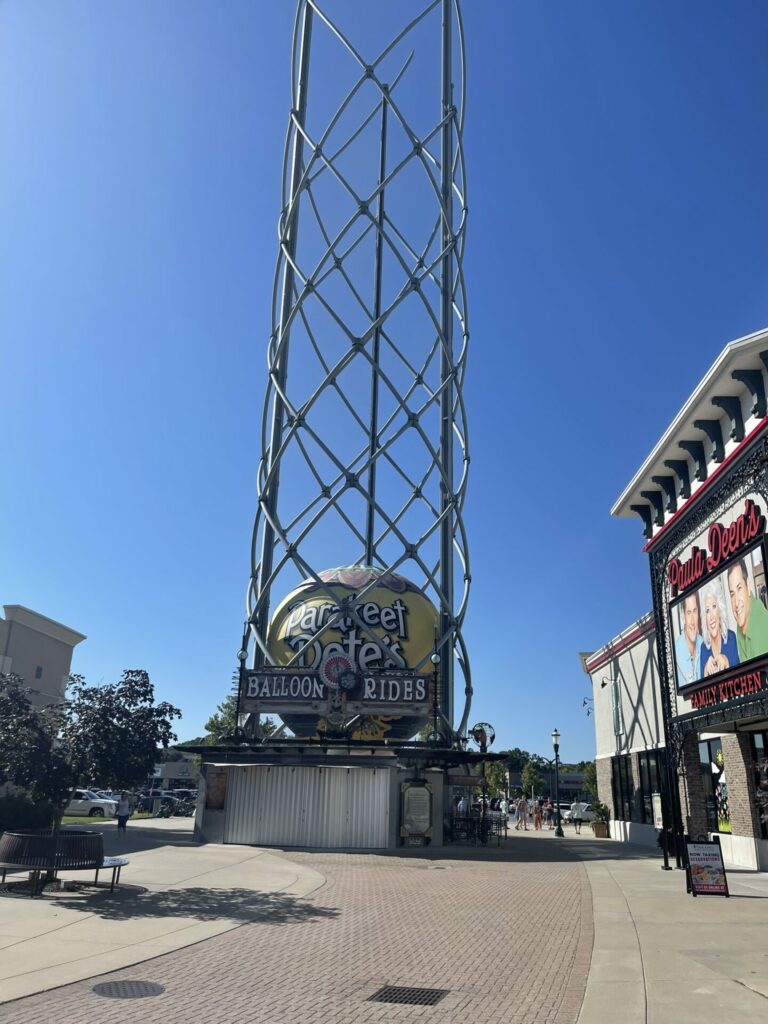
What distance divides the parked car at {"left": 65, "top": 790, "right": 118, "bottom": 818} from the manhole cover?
36.6 m

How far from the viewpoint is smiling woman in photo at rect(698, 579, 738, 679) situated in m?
19.1

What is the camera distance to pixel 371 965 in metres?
9.04

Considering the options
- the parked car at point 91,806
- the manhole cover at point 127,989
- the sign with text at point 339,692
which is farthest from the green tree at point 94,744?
the parked car at point 91,806

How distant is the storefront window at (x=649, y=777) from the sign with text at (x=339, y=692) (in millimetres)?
8302

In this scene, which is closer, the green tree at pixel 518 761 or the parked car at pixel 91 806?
the parked car at pixel 91 806

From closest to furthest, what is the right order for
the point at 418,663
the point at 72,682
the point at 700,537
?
1. the point at 72,682
2. the point at 700,537
3. the point at 418,663

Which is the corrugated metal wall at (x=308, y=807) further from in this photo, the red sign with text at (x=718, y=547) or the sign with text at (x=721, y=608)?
the red sign with text at (x=718, y=547)

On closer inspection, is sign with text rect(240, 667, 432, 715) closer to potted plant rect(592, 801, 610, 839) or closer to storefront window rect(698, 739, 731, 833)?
storefront window rect(698, 739, 731, 833)

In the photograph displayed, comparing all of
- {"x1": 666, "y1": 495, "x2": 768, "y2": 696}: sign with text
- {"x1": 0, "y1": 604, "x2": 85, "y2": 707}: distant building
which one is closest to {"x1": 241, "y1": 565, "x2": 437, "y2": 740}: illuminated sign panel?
{"x1": 666, "y1": 495, "x2": 768, "y2": 696}: sign with text

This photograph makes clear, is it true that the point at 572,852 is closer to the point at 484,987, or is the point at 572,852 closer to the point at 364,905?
the point at 364,905

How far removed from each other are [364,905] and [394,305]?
32.3m

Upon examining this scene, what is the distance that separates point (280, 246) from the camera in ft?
132

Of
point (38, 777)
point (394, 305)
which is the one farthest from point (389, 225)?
point (38, 777)

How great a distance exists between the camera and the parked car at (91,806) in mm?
41250
